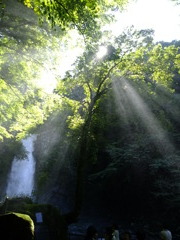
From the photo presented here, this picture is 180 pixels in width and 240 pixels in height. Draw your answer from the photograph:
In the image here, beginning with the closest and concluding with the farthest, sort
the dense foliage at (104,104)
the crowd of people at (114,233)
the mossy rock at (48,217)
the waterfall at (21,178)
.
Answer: the crowd of people at (114,233) → the dense foliage at (104,104) → the mossy rock at (48,217) → the waterfall at (21,178)

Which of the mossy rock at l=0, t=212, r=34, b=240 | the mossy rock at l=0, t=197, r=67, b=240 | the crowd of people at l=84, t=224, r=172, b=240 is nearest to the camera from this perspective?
the mossy rock at l=0, t=212, r=34, b=240

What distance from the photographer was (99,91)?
46.9 feet

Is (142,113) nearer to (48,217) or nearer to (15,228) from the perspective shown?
(48,217)

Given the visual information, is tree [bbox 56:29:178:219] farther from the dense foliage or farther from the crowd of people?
the crowd of people

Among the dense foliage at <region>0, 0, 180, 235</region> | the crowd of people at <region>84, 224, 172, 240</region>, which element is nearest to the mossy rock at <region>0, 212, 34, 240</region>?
the crowd of people at <region>84, 224, 172, 240</region>

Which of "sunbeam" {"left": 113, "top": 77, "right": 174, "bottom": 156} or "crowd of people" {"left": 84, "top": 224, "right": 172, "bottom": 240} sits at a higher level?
"sunbeam" {"left": 113, "top": 77, "right": 174, "bottom": 156}

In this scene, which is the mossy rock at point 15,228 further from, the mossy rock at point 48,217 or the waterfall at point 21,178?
the waterfall at point 21,178

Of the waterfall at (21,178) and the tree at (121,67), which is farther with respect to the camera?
the waterfall at (21,178)

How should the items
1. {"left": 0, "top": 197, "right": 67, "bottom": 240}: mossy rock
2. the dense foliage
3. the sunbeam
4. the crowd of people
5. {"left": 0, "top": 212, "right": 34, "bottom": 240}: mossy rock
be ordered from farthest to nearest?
the sunbeam < {"left": 0, "top": 197, "right": 67, "bottom": 240}: mossy rock < the dense foliage < the crowd of people < {"left": 0, "top": 212, "right": 34, "bottom": 240}: mossy rock

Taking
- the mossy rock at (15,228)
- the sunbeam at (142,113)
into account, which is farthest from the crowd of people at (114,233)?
the sunbeam at (142,113)

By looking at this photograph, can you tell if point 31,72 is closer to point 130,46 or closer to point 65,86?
point 65,86

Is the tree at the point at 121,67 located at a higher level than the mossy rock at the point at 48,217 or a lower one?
higher

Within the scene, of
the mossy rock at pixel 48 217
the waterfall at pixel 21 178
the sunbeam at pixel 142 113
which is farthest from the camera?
the waterfall at pixel 21 178

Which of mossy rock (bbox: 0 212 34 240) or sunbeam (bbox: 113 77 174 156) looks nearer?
mossy rock (bbox: 0 212 34 240)
